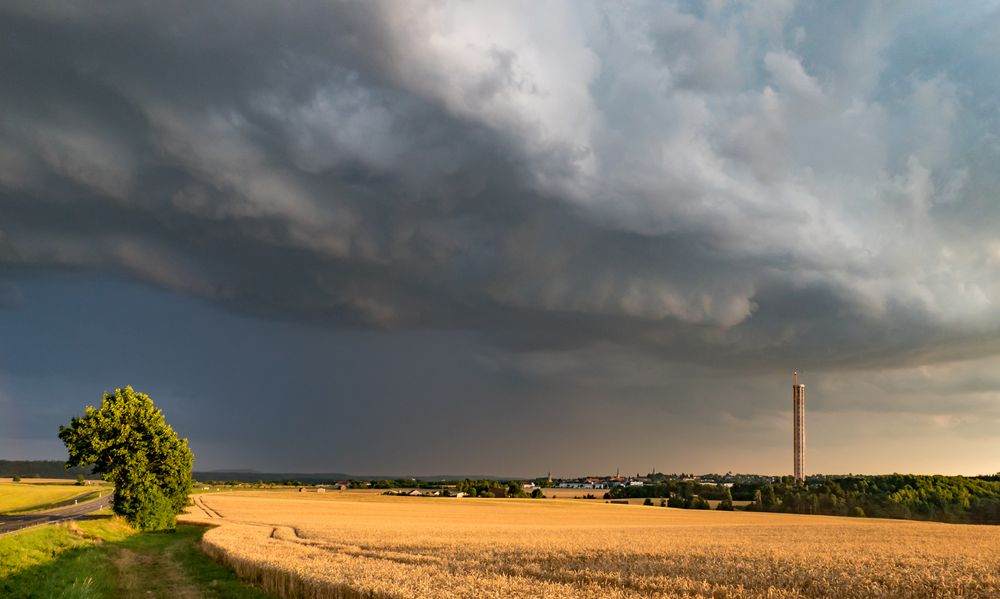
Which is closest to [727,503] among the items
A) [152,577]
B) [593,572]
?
[593,572]

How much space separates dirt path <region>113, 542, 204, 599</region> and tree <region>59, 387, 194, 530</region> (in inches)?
821

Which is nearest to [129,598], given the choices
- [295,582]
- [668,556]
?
[295,582]

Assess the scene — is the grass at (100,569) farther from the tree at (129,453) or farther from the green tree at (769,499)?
the green tree at (769,499)

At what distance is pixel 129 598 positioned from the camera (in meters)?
29.9

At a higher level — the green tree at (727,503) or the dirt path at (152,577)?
the dirt path at (152,577)

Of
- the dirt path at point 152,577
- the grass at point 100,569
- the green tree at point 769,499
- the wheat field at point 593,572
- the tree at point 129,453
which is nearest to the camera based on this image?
the wheat field at point 593,572

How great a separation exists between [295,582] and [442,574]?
5.95m

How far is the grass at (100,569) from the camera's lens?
2945 centimetres

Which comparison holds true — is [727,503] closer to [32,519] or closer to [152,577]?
[32,519]

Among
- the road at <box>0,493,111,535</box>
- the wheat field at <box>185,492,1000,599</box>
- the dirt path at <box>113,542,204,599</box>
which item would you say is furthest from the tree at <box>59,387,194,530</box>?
the wheat field at <box>185,492,1000,599</box>

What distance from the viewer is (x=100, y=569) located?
37.3m

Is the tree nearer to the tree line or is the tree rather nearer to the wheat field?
the wheat field

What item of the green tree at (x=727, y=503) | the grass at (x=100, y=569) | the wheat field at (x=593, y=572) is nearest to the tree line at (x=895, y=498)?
the green tree at (x=727, y=503)

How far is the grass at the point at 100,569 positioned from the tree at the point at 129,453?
14694 millimetres
